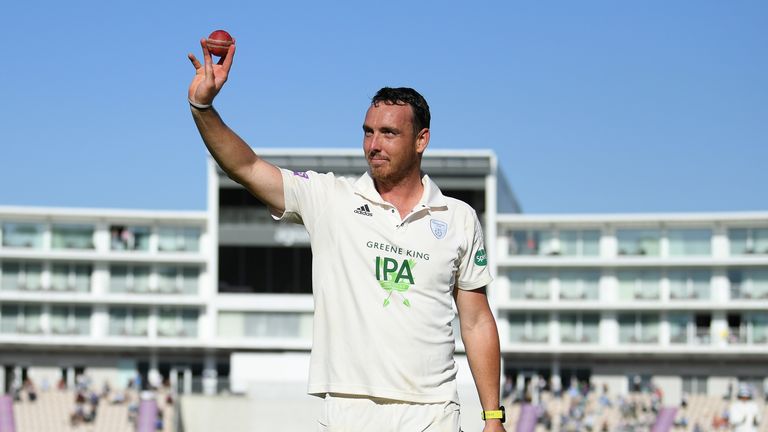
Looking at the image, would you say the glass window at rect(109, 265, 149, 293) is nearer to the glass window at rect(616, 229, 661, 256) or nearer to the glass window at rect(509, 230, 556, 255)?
the glass window at rect(509, 230, 556, 255)

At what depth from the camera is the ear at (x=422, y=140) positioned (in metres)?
5.24

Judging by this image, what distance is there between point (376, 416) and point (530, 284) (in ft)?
242

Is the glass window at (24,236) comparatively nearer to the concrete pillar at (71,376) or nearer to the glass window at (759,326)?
the concrete pillar at (71,376)

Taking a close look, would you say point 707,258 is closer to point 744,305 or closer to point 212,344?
point 744,305

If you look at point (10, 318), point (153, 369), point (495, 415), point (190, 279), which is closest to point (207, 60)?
point (495, 415)

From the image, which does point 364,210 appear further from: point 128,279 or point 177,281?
point 128,279

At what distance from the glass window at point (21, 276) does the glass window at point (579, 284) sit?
2978 cm

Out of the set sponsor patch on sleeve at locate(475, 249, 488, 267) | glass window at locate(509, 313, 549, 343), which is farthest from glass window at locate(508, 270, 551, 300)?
sponsor patch on sleeve at locate(475, 249, 488, 267)

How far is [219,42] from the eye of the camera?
5.02 meters

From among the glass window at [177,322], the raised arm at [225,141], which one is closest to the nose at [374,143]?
the raised arm at [225,141]

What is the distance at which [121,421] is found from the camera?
59688 mm

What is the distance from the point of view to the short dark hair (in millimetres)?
5160

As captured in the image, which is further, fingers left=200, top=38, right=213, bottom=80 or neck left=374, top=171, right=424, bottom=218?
neck left=374, top=171, right=424, bottom=218

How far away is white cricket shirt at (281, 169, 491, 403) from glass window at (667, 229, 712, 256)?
73.2m
